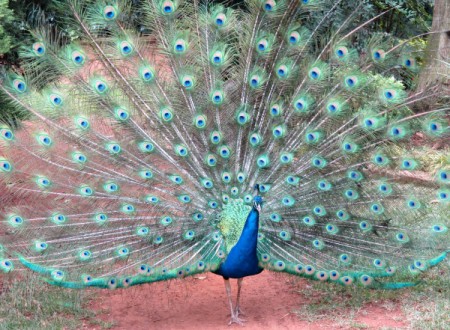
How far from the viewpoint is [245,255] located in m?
4.55

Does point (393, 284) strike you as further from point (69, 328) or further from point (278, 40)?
point (69, 328)

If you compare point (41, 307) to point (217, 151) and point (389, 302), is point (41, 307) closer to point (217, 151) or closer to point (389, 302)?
point (217, 151)

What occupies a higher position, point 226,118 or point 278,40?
point 278,40

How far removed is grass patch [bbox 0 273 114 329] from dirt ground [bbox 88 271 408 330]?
14 cm

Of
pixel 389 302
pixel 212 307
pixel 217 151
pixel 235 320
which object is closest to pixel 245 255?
pixel 235 320

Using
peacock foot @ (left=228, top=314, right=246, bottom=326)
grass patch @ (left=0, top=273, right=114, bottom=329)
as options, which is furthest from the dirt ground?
grass patch @ (left=0, top=273, right=114, bottom=329)

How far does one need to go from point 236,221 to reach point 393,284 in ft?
4.31

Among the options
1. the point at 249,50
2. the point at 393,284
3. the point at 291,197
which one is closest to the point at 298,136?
the point at 291,197

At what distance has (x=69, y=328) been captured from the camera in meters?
4.88

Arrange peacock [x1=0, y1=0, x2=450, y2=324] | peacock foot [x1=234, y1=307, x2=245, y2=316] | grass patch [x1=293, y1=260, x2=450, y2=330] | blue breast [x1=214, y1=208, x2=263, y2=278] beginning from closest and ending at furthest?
blue breast [x1=214, y1=208, x2=263, y2=278] → peacock [x1=0, y1=0, x2=450, y2=324] → grass patch [x1=293, y1=260, x2=450, y2=330] → peacock foot [x1=234, y1=307, x2=245, y2=316]

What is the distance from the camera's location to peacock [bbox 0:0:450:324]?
15.2ft

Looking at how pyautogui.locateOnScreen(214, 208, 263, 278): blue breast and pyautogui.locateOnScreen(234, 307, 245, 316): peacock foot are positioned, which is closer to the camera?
pyautogui.locateOnScreen(214, 208, 263, 278): blue breast

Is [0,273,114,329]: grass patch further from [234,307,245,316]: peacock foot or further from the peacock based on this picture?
[234,307,245,316]: peacock foot

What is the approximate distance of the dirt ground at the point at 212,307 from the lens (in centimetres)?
491
